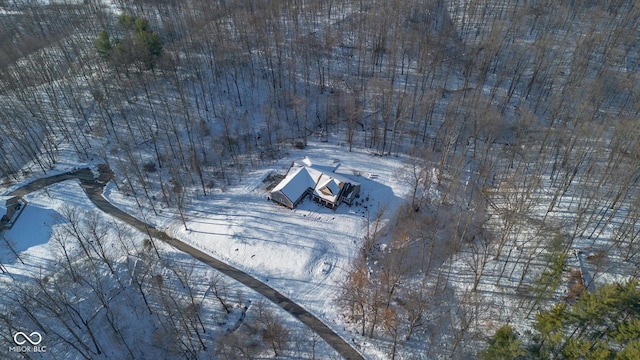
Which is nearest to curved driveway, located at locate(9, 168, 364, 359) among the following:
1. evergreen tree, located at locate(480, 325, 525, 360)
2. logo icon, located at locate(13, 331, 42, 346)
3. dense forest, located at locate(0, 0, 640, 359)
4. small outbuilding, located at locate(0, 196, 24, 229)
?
small outbuilding, located at locate(0, 196, 24, 229)

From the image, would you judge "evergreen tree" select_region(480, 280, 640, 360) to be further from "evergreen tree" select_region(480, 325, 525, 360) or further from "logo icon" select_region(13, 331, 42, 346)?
"logo icon" select_region(13, 331, 42, 346)

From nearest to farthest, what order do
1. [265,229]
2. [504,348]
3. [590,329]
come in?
[504,348] → [590,329] → [265,229]

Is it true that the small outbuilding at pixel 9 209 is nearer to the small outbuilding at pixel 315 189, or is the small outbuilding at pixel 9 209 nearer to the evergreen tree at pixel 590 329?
the small outbuilding at pixel 315 189

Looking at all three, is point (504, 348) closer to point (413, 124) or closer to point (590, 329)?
point (590, 329)

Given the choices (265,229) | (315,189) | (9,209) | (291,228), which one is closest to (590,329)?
(291,228)

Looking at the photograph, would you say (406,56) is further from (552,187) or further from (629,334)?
(629,334)
